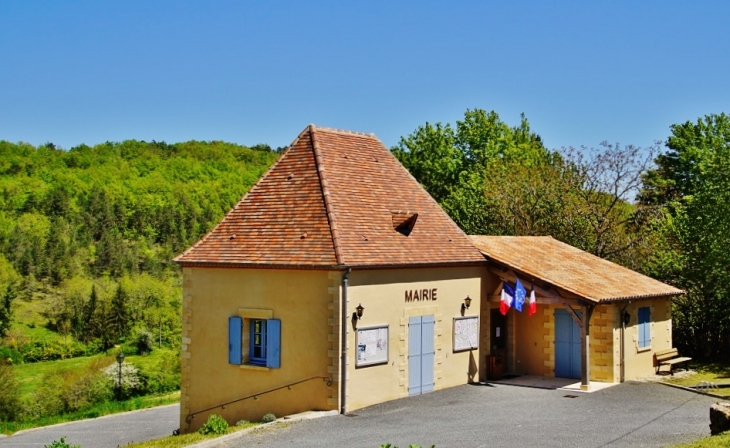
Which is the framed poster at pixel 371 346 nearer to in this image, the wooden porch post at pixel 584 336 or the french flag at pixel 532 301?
the french flag at pixel 532 301

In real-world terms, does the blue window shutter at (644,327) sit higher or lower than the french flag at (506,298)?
lower

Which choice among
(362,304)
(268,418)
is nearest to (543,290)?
(362,304)

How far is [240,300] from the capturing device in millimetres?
17781

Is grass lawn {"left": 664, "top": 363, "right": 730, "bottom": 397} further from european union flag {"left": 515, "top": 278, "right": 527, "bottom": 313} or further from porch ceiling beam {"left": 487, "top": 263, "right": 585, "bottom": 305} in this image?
european union flag {"left": 515, "top": 278, "right": 527, "bottom": 313}

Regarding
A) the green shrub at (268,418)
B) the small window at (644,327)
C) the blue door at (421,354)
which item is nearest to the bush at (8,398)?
the green shrub at (268,418)

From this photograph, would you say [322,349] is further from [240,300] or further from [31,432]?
[31,432]

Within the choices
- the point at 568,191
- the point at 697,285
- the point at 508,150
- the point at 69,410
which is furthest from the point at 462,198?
the point at 69,410

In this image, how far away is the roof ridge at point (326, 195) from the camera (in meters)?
16.7

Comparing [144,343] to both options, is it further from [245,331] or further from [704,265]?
[704,265]

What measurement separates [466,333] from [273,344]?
4.99 m

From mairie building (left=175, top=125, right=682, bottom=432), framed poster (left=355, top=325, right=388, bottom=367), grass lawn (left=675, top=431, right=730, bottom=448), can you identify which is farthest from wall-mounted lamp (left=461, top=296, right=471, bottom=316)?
grass lawn (left=675, top=431, right=730, bottom=448)

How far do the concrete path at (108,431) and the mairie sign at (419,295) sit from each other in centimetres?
793

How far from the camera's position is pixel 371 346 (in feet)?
56.0

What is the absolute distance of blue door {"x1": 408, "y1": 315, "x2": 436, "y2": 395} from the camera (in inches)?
711
